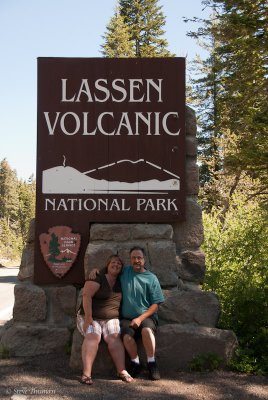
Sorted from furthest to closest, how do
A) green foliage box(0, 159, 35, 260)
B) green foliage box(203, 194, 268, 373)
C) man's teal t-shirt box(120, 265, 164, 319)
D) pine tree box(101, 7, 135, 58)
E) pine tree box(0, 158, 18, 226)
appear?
pine tree box(0, 158, 18, 226), green foliage box(0, 159, 35, 260), pine tree box(101, 7, 135, 58), green foliage box(203, 194, 268, 373), man's teal t-shirt box(120, 265, 164, 319)

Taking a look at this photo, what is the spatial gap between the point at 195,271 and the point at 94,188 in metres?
1.62

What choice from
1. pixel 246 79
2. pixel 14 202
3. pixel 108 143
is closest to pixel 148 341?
pixel 108 143

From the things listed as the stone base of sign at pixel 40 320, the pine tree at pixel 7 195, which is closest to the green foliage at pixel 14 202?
the pine tree at pixel 7 195

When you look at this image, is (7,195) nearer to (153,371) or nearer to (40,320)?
(40,320)

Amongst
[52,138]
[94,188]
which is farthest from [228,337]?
[52,138]

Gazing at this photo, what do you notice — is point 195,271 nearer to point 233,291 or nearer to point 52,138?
point 233,291

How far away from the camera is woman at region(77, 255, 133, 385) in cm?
489

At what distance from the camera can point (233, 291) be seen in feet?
21.3

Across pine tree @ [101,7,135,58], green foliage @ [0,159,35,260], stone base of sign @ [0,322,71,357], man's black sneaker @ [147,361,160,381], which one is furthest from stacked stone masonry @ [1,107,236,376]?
green foliage @ [0,159,35,260]

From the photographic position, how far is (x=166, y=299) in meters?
5.53

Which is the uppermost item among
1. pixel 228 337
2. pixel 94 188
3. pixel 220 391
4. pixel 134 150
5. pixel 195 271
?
pixel 134 150

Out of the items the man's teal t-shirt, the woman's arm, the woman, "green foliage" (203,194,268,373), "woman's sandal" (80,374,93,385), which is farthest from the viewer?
"green foliage" (203,194,268,373)

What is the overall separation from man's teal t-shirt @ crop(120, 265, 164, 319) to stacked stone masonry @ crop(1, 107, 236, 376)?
1.24 ft

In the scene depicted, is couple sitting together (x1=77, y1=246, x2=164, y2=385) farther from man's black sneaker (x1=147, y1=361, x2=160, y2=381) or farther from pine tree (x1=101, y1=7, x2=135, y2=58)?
pine tree (x1=101, y1=7, x2=135, y2=58)
